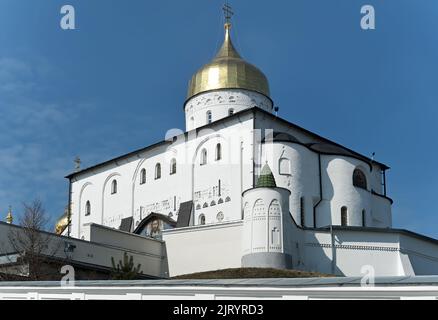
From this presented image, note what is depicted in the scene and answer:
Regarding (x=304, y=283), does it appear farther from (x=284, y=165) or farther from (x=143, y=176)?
(x=143, y=176)

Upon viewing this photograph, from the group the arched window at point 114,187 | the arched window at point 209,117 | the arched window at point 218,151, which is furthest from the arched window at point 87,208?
the arched window at point 218,151

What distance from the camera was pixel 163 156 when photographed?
42.7 m

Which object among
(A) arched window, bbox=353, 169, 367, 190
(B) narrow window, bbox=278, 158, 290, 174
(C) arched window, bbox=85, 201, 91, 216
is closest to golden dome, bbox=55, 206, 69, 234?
(C) arched window, bbox=85, 201, 91, 216

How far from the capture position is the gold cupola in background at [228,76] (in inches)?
1740

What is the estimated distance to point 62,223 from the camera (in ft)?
170

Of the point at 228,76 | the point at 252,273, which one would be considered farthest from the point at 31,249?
the point at 228,76

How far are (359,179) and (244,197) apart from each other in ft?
26.8

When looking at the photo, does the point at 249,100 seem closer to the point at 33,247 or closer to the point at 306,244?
the point at 306,244

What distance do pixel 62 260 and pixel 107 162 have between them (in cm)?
1618

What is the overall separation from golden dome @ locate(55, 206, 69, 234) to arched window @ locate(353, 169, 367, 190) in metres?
18.9

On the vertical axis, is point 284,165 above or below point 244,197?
above

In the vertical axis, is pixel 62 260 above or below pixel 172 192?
below
